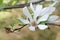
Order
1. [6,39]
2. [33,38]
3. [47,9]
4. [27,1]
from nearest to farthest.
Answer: [47,9] < [27,1] < [6,39] < [33,38]

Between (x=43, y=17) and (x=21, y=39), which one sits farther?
(x=21, y=39)

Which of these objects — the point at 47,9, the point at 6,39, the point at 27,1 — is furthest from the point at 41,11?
the point at 6,39

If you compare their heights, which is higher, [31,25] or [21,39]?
[31,25]

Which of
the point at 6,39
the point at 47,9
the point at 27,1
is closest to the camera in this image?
the point at 47,9

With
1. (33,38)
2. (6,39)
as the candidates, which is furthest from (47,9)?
(33,38)

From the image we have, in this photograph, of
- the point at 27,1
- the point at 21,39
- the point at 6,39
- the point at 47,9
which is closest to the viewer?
the point at 47,9

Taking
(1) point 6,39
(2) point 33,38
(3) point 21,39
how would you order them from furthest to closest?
(2) point 33,38 < (3) point 21,39 < (1) point 6,39

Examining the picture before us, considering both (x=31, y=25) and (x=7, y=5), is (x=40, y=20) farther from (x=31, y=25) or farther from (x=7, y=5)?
(x=7, y=5)

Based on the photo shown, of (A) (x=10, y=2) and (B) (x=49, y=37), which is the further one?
(B) (x=49, y=37)

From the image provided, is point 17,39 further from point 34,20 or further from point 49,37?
point 34,20
